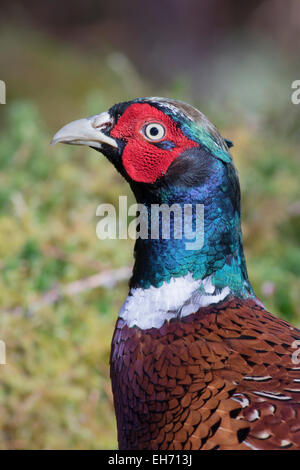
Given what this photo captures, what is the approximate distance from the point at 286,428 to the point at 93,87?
20.2 feet

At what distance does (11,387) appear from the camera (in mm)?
2955

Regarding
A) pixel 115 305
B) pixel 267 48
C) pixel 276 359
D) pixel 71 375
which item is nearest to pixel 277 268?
pixel 115 305

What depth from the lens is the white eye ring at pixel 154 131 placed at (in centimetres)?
182

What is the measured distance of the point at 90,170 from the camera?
15.5 feet

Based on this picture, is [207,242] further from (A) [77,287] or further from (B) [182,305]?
(A) [77,287]

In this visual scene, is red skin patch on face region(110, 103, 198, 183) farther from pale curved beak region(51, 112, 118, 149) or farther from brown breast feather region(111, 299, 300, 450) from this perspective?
brown breast feather region(111, 299, 300, 450)

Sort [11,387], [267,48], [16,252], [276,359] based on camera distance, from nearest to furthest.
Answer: [276,359]
[11,387]
[16,252]
[267,48]

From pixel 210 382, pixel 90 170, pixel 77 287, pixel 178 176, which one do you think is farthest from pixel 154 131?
pixel 90 170

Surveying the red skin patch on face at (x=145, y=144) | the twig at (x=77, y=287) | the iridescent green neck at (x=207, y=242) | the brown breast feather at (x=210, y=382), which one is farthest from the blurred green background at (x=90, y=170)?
the red skin patch on face at (x=145, y=144)

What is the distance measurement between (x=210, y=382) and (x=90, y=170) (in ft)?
10.7

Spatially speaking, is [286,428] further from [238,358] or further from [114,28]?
[114,28]

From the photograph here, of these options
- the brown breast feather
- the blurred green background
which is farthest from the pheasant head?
the blurred green background

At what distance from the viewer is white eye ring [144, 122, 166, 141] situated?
1.82 meters

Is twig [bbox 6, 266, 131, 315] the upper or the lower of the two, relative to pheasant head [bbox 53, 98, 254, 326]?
lower
